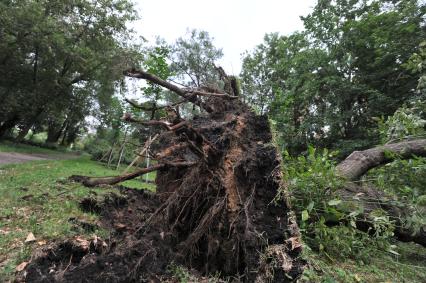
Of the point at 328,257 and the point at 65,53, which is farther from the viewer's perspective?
the point at 65,53

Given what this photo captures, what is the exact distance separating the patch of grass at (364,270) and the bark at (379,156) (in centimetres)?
118

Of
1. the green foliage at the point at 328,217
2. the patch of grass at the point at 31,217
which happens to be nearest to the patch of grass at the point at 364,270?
the green foliage at the point at 328,217

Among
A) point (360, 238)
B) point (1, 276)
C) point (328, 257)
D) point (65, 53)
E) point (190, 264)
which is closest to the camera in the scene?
point (1, 276)

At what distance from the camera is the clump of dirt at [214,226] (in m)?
2.33

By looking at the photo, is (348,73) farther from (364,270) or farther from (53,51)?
(53,51)

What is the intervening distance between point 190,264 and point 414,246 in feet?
15.1

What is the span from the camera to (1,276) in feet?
7.14

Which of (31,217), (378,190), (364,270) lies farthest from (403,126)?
(31,217)

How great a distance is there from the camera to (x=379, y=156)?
175 inches

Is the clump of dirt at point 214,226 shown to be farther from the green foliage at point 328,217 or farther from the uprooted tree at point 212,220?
the green foliage at point 328,217

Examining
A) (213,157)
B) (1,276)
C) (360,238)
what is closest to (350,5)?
(360,238)

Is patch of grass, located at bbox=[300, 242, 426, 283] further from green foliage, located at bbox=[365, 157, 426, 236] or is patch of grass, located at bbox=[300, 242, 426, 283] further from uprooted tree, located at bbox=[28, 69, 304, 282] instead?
green foliage, located at bbox=[365, 157, 426, 236]

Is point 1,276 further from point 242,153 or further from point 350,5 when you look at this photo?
point 350,5

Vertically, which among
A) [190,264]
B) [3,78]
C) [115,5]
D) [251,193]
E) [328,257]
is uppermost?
[115,5]
